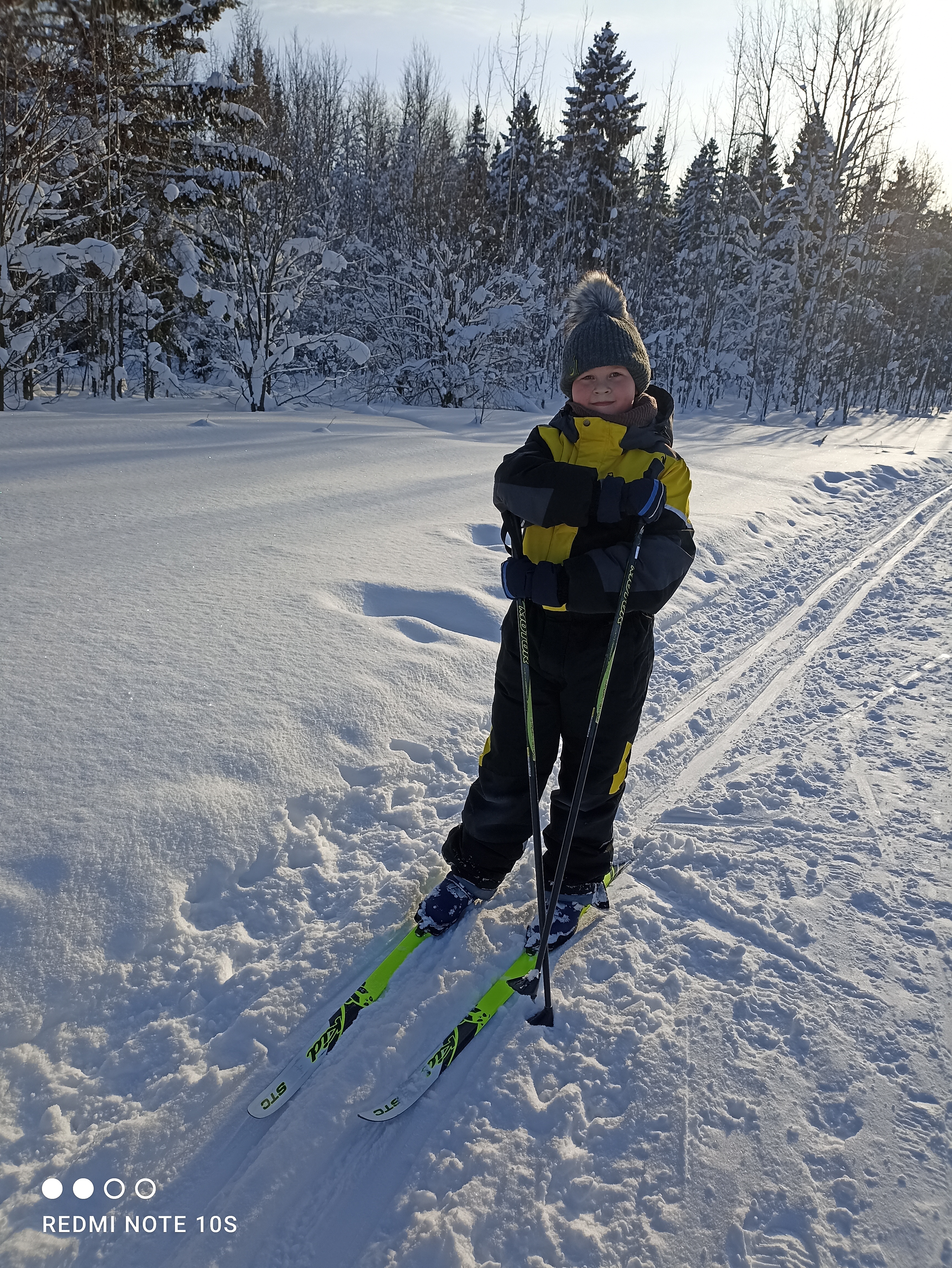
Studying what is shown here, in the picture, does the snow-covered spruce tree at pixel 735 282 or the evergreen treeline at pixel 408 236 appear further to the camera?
the snow-covered spruce tree at pixel 735 282

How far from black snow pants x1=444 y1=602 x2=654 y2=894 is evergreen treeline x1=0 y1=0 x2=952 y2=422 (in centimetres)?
164

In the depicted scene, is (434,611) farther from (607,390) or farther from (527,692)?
(607,390)

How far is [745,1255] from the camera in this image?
1421 mm

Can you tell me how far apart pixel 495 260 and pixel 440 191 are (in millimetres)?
1900

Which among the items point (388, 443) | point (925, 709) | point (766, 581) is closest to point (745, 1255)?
point (925, 709)

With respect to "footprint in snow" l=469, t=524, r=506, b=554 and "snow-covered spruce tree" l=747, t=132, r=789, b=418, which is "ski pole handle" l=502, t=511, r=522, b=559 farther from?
"snow-covered spruce tree" l=747, t=132, r=789, b=418

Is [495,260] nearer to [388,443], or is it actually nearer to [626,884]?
[388,443]

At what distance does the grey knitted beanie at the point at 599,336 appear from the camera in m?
2.05

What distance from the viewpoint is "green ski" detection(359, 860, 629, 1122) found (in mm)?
1650

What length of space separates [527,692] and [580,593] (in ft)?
1.12

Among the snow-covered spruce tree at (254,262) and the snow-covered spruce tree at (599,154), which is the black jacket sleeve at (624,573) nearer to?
the snow-covered spruce tree at (254,262)

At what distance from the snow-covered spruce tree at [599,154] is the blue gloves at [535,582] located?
23.3 m

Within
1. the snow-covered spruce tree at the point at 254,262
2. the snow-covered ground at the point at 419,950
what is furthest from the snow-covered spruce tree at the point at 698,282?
the snow-covered ground at the point at 419,950

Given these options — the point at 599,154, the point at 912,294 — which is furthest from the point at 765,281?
the point at 912,294
